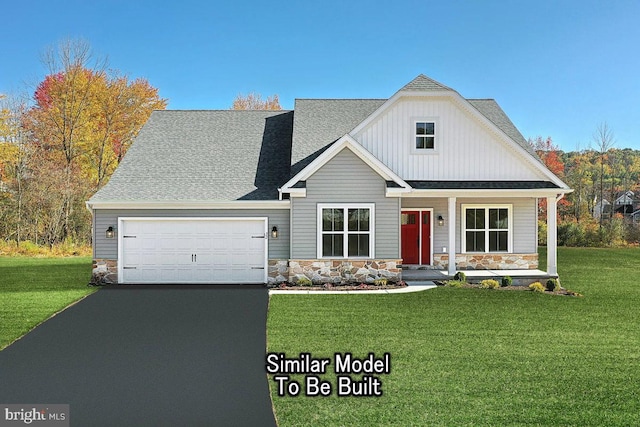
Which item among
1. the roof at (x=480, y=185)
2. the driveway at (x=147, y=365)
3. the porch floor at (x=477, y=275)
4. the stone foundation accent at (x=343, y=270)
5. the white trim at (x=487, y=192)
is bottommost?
the driveway at (x=147, y=365)

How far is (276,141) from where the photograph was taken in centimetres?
1711

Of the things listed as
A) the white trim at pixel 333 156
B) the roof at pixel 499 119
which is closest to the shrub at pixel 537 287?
the white trim at pixel 333 156

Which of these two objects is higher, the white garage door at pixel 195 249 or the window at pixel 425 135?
the window at pixel 425 135

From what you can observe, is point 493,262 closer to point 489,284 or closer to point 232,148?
point 489,284

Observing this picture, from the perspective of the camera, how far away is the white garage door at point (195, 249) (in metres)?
14.4

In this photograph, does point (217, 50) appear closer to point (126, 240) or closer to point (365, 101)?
point (365, 101)

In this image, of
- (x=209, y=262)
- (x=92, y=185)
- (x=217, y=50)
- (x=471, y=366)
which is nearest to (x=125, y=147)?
(x=92, y=185)

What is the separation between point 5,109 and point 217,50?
1416 cm

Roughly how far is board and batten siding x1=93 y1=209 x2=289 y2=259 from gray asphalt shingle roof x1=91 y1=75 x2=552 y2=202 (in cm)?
40

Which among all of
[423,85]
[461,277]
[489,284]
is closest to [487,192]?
[461,277]

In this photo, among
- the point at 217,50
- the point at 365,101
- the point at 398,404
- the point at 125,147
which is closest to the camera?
the point at 398,404

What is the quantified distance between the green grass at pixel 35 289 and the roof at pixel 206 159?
2934 mm

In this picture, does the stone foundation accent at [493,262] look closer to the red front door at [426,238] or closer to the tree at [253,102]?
Result: the red front door at [426,238]

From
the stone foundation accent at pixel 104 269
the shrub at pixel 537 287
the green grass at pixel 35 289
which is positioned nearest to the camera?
the green grass at pixel 35 289
